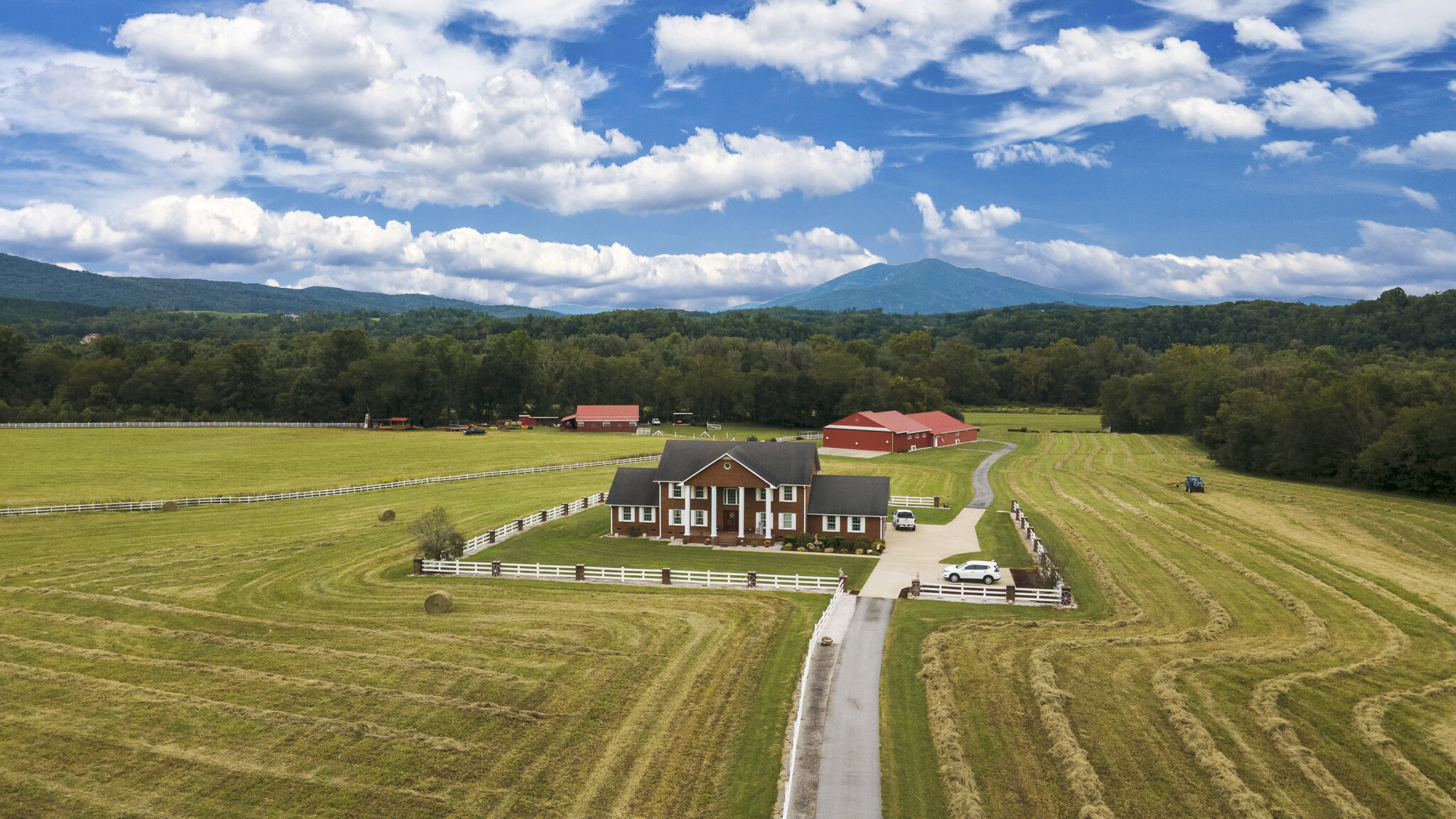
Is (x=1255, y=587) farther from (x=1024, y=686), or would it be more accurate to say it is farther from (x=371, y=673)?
(x=371, y=673)

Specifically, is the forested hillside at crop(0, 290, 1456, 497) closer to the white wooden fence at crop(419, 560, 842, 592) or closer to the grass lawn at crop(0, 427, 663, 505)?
the grass lawn at crop(0, 427, 663, 505)

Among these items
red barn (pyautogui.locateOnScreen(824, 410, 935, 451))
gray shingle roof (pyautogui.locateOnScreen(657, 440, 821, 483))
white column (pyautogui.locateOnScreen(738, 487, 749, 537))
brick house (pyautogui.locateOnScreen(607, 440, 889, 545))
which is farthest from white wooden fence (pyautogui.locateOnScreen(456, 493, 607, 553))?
red barn (pyautogui.locateOnScreen(824, 410, 935, 451))

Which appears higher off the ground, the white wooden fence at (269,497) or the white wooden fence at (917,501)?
the white wooden fence at (917,501)

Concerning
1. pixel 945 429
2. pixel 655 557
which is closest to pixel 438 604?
pixel 655 557

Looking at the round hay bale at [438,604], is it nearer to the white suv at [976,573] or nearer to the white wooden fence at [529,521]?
the white wooden fence at [529,521]

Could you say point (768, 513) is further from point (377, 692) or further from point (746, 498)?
point (377, 692)

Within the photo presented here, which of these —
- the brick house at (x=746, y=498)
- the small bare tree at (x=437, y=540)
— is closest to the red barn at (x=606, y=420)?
the brick house at (x=746, y=498)
